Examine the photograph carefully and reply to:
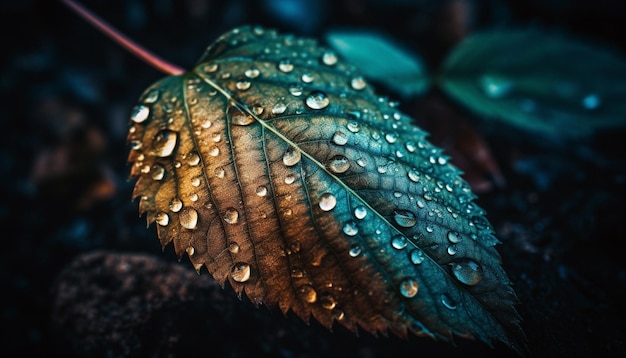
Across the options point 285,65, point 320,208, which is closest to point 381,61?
point 285,65

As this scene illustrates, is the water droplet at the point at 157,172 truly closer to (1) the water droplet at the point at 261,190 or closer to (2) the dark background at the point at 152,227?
(1) the water droplet at the point at 261,190

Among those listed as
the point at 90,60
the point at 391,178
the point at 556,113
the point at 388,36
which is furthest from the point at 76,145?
the point at 556,113

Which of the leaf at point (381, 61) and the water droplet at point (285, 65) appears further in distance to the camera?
the leaf at point (381, 61)

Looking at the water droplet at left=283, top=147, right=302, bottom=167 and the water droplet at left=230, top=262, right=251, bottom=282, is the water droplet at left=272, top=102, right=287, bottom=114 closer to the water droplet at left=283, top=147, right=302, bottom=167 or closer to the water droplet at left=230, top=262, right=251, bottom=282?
the water droplet at left=283, top=147, right=302, bottom=167

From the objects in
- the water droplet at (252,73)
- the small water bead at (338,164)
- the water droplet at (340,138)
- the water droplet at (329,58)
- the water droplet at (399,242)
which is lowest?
the water droplet at (399,242)

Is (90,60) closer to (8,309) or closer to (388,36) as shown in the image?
(8,309)

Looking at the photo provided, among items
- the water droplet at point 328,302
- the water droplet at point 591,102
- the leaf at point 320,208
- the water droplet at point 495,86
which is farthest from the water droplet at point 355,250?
the water droplet at point 591,102
